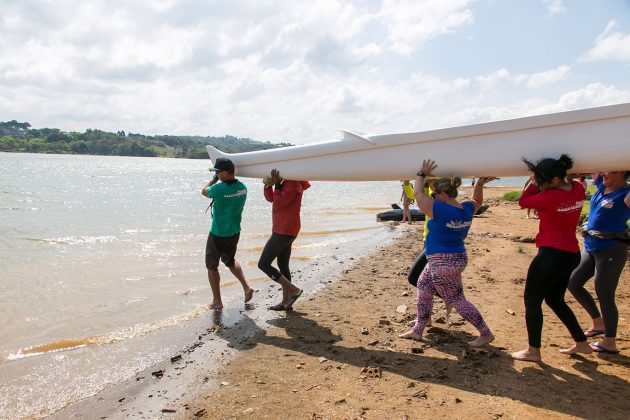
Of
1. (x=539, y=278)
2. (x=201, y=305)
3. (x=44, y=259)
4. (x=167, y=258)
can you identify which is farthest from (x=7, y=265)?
(x=539, y=278)

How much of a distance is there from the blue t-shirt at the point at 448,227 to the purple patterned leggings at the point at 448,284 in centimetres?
7

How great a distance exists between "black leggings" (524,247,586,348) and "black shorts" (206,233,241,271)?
339 centimetres

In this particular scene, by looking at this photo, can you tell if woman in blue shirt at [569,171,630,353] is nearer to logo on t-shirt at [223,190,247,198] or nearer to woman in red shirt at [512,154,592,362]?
woman in red shirt at [512,154,592,362]

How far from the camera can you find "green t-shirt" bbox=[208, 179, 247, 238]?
18.2 feet

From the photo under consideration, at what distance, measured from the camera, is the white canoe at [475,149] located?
12.5ft

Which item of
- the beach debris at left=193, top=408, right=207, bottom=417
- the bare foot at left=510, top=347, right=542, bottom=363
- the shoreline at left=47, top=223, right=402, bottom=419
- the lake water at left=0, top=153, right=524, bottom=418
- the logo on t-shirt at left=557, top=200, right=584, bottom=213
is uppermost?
the logo on t-shirt at left=557, top=200, right=584, bottom=213

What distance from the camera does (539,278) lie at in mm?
3730

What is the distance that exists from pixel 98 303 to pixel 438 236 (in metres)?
4.91

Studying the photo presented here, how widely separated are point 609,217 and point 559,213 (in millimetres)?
772

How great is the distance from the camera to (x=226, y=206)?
5.64m

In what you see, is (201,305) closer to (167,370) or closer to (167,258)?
(167,370)

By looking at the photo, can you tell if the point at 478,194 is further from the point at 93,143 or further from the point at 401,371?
the point at 93,143

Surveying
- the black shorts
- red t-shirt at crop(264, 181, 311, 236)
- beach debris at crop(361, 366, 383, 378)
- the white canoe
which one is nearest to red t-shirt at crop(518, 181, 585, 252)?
the white canoe

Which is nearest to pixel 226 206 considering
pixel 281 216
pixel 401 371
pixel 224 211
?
pixel 224 211
